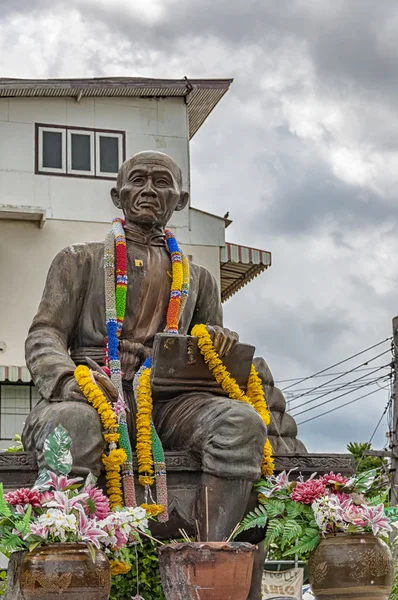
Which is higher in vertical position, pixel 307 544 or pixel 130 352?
pixel 130 352

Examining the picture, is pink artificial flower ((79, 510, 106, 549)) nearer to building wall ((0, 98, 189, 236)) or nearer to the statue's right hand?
the statue's right hand

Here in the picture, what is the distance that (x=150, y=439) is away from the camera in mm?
8281

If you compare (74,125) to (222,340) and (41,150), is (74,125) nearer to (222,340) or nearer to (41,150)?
(41,150)

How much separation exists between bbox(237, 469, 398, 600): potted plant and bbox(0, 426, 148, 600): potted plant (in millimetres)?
957

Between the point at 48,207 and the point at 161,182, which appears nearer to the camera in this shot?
the point at 161,182

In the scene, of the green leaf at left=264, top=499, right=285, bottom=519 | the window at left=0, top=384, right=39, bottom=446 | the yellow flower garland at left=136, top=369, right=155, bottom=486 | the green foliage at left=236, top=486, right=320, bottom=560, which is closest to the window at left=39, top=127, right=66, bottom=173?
the window at left=0, top=384, right=39, bottom=446

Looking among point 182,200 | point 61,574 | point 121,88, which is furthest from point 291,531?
point 121,88

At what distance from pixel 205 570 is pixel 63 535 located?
0.74m

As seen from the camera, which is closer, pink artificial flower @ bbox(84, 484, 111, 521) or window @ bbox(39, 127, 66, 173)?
pink artificial flower @ bbox(84, 484, 111, 521)

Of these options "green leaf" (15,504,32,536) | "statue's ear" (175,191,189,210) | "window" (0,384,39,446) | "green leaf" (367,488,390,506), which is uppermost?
"window" (0,384,39,446)

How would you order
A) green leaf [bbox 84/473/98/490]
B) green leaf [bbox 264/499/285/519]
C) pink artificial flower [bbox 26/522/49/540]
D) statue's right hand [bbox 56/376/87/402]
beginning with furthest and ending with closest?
statue's right hand [bbox 56/376/87/402] → green leaf [bbox 264/499/285/519] → green leaf [bbox 84/473/98/490] → pink artificial flower [bbox 26/522/49/540]

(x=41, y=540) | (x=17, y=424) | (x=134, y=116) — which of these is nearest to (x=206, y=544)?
(x=41, y=540)

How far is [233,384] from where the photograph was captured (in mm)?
8625

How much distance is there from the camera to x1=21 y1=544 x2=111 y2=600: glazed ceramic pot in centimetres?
673
